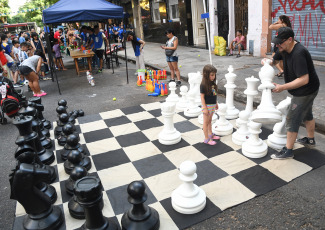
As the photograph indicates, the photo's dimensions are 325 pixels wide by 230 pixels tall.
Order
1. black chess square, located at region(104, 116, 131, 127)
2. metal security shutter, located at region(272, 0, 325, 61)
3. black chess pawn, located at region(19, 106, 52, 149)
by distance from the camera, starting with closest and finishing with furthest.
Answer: black chess pawn, located at region(19, 106, 52, 149) < black chess square, located at region(104, 116, 131, 127) < metal security shutter, located at region(272, 0, 325, 61)

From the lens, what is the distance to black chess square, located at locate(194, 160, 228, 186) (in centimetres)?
272

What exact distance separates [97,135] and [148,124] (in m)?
0.81

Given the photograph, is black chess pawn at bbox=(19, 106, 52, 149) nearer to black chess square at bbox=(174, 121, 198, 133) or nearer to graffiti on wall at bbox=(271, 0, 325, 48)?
black chess square at bbox=(174, 121, 198, 133)

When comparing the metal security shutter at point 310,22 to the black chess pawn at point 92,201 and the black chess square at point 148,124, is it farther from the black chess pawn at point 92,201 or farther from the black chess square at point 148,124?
the black chess pawn at point 92,201

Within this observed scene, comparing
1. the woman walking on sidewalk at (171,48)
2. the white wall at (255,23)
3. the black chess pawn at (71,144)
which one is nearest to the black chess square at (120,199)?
the black chess pawn at (71,144)

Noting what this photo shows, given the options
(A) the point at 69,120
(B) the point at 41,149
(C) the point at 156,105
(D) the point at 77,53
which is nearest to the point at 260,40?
(C) the point at 156,105

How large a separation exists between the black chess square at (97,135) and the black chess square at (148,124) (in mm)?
480

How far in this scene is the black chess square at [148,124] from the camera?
414 cm

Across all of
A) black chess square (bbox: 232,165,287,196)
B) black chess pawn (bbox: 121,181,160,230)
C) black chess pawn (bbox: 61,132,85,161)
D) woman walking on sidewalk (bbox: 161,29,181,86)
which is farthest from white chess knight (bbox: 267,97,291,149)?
woman walking on sidewalk (bbox: 161,29,181,86)

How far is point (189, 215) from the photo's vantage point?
2293mm

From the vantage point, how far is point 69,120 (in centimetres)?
399

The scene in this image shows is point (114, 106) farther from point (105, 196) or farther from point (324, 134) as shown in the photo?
point (324, 134)

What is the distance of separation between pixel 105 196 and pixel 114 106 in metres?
3.05

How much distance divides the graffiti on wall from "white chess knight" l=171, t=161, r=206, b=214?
6.44 metres
